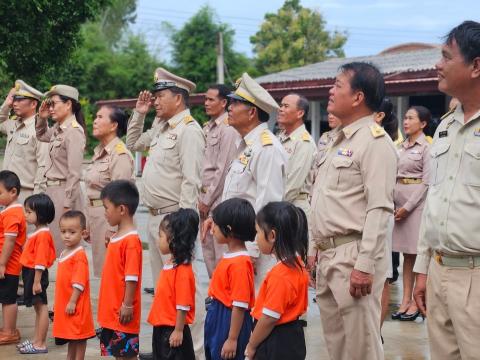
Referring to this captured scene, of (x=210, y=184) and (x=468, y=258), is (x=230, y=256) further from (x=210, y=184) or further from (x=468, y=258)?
(x=210, y=184)

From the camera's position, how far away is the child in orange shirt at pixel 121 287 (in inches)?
190

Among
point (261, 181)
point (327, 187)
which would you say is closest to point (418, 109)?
point (261, 181)

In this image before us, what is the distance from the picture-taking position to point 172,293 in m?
4.62

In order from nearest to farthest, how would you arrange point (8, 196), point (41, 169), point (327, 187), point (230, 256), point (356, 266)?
point (356, 266) < point (327, 187) < point (230, 256) < point (8, 196) < point (41, 169)

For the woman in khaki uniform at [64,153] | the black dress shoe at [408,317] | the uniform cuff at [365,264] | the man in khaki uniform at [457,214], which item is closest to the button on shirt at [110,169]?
the woman in khaki uniform at [64,153]

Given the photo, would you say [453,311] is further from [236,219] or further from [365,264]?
[236,219]

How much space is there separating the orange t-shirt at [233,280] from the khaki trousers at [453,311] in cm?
112

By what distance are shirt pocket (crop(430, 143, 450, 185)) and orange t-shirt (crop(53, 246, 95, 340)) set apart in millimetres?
2516

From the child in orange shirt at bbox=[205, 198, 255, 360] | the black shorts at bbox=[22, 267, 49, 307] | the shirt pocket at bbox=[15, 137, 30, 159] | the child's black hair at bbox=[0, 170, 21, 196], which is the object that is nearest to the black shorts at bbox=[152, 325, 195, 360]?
the child in orange shirt at bbox=[205, 198, 255, 360]

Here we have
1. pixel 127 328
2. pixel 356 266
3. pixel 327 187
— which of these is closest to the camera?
pixel 356 266

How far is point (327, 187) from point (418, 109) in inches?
129

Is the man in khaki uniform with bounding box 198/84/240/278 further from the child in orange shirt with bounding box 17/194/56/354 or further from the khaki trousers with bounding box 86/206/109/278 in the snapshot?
the child in orange shirt with bounding box 17/194/56/354

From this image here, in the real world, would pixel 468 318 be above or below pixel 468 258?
below

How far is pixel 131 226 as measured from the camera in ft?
16.5
